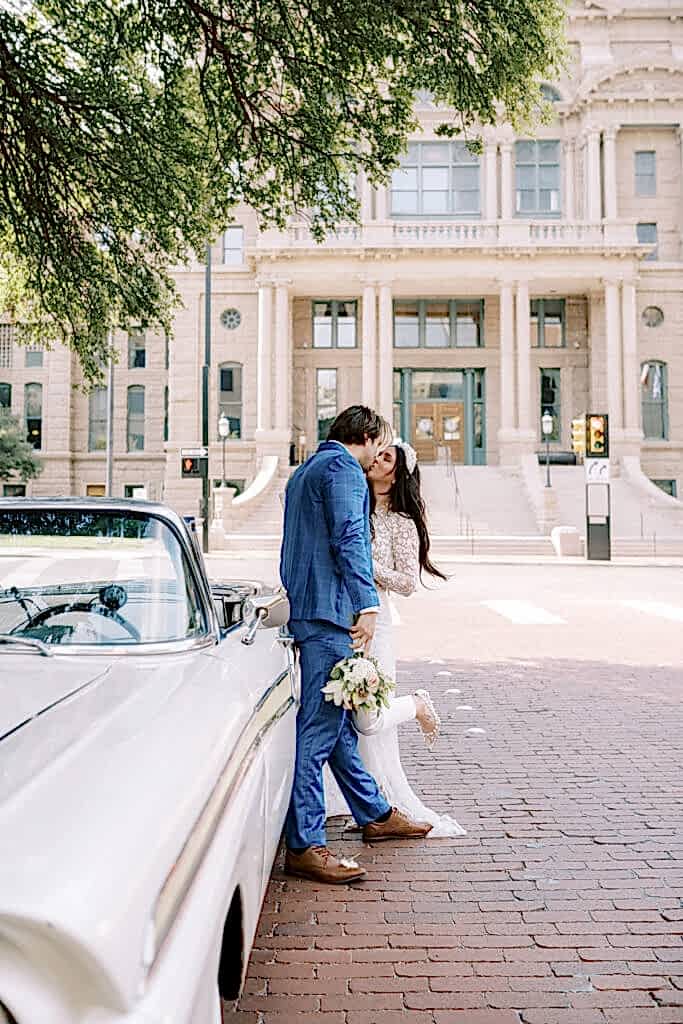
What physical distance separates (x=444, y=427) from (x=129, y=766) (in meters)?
41.6

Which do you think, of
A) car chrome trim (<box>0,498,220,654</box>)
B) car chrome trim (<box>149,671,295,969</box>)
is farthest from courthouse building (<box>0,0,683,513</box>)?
car chrome trim (<box>149,671,295,969</box>)

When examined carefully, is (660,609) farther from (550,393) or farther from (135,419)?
(135,419)

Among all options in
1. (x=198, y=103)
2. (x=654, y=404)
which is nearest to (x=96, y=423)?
(x=654, y=404)

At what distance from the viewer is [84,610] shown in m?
3.28

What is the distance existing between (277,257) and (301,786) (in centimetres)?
3779

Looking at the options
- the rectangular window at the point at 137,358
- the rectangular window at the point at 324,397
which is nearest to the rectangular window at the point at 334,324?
the rectangular window at the point at 324,397

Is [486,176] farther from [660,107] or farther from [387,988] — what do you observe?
[387,988]

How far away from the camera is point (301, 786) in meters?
3.92

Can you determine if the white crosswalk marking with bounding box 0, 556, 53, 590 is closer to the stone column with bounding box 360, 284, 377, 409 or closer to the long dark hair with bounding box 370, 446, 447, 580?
the long dark hair with bounding box 370, 446, 447, 580

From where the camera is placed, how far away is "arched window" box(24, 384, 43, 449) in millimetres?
48562

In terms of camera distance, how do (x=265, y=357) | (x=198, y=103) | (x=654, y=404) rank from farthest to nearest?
(x=654, y=404)
(x=265, y=357)
(x=198, y=103)

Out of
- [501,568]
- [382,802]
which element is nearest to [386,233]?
[501,568]

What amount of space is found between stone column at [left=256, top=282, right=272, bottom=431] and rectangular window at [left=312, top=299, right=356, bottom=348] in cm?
362

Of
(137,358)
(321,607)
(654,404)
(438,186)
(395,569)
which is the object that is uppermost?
(438,186)
